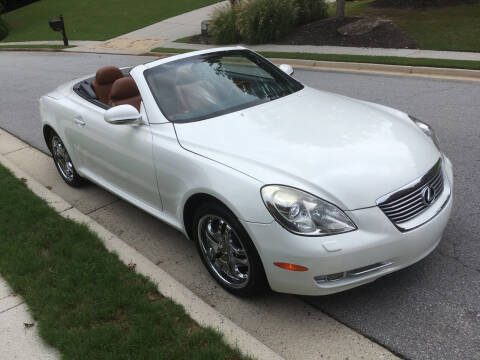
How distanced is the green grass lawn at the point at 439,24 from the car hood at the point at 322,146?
893 cm

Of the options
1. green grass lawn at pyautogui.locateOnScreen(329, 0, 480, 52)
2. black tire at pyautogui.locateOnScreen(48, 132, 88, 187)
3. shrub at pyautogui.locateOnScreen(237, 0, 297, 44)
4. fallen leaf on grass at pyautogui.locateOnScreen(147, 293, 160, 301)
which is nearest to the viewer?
fallen leaf on grass at pyautogui.locateOnScreen(147, 293, 160, 301)

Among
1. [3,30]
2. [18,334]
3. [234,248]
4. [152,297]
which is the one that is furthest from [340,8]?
[3,30]

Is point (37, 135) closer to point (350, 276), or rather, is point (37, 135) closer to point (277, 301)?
point (277, 301)

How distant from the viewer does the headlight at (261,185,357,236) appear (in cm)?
291

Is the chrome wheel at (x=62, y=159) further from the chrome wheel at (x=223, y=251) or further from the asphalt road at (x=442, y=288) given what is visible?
the chrome wheel at (x=223, y=251)

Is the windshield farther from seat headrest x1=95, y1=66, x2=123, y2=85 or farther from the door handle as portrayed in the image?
seat headrest x1=95, y1=66, x2=123, y2=85

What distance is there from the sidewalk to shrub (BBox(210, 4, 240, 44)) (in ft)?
44.7

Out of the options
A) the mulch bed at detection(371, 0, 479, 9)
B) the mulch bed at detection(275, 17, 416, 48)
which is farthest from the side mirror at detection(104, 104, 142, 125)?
the mulch bed at detection(371, 0, 479, 9)

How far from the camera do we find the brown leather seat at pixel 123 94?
16.1 ft

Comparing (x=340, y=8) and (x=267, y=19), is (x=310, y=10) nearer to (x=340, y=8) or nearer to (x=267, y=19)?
(x=340, y=8)

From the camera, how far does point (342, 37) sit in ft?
45.4

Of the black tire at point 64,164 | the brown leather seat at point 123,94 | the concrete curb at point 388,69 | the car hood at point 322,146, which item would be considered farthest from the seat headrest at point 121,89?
the concrete curb at point 388,69

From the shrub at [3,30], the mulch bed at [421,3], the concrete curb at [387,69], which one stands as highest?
the mulch bed at [421,3]

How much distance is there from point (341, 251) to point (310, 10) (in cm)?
1447
